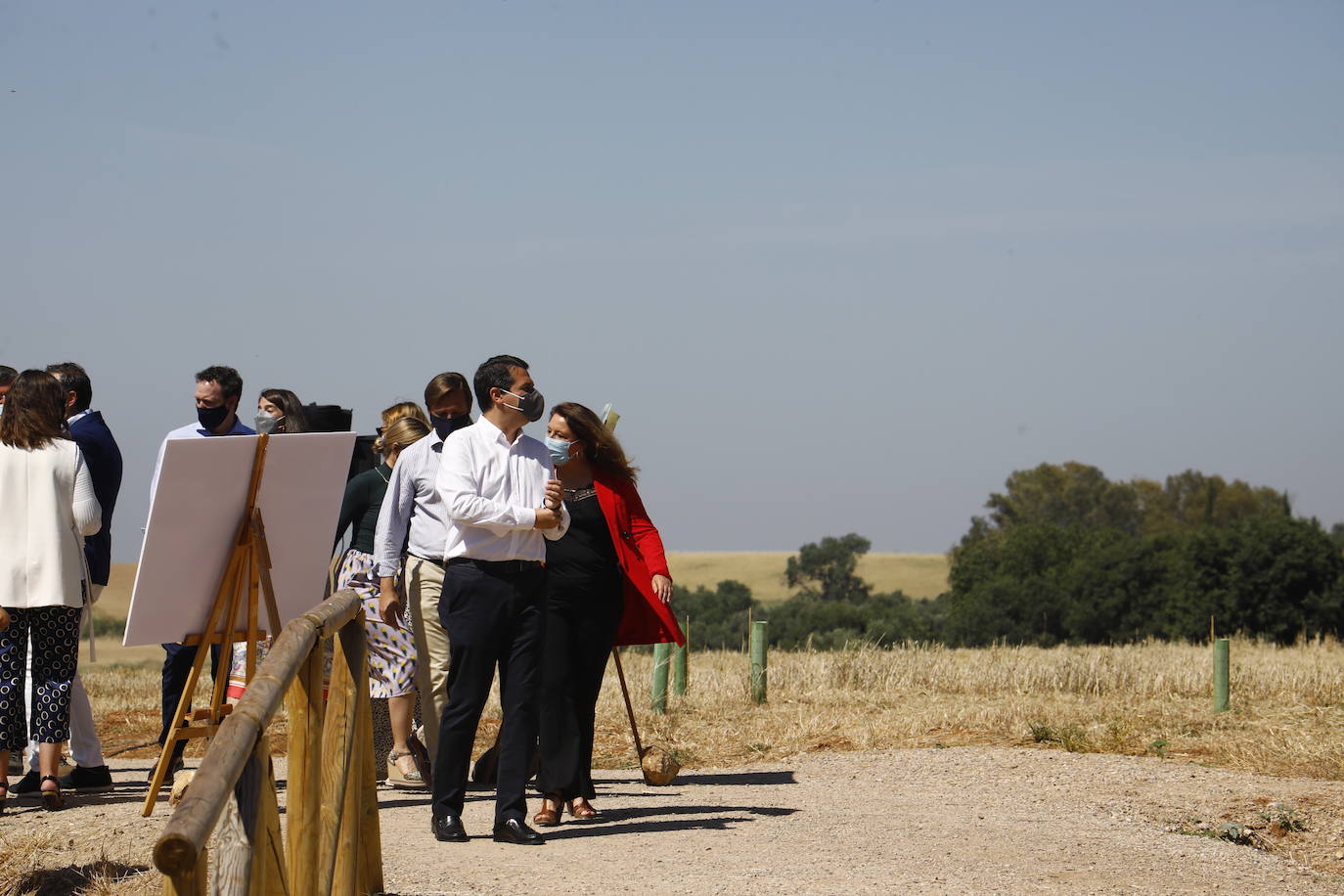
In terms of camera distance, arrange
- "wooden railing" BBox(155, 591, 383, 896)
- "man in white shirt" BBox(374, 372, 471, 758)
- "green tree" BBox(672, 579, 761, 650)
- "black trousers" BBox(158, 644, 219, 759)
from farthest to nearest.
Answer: "green tree" BBox(672, 579, 761, 650) → "black trousers" BBox(158, 644, 219, 759) → "man in white shirt" BBox(374, 372, 471, 758) → "wooden railing" BBox(155, 591, 383, 896)

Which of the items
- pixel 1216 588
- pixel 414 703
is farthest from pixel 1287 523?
pixel 414 703

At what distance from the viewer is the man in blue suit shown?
812cm

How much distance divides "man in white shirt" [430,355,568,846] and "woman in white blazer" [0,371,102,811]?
199 centimetres

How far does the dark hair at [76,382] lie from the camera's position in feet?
26.8

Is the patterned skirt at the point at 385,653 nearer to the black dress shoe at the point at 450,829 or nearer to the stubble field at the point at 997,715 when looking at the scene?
the black dress shoe at the point at 450,829

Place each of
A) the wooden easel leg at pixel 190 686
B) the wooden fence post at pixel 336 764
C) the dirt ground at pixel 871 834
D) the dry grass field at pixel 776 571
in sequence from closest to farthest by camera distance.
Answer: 1. the wooden fence post at pixel 336 764
2. the dirt ground at pixel 871 834
3. the wooden easel leg at pixel 190 686
4. the dry grass field at pixel 776 571

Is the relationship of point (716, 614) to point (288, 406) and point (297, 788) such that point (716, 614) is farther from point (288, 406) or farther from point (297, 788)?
point (297, 788)

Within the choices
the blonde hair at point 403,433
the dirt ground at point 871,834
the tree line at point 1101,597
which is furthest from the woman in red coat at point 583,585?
the tree line at point 1101,597

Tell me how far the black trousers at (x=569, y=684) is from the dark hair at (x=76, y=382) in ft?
9.23

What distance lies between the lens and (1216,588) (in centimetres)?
4875

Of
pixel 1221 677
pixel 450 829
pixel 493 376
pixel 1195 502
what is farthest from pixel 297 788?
pixel 1195 502

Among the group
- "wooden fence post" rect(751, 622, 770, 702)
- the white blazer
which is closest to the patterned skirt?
the white blazer

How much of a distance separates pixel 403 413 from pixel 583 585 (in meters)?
1.76

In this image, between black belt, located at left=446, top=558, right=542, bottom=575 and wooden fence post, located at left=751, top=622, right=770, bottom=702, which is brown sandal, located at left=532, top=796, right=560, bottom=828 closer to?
black belt, located at left=446, top=558, right=542, bottom=575
